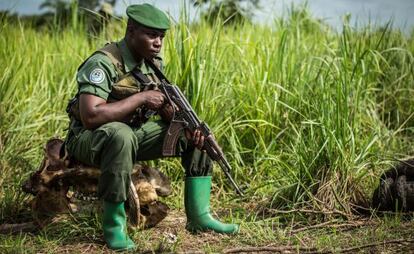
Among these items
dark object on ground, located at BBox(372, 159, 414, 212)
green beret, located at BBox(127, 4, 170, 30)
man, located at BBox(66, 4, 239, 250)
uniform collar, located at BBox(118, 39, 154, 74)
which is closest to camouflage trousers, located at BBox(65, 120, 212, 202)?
man, located at BBox(66, 4, 239, 250)

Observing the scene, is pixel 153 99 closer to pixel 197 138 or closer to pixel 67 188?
pixel 197 138

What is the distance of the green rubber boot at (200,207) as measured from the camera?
10.9ft

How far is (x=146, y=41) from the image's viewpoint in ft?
10.6

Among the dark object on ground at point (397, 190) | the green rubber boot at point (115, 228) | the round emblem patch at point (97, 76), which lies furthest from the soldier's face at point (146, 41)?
the dark object on ground at point (397, 190)

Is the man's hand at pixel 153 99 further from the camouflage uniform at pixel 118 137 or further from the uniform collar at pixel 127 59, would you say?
the uniform collar at pixel 127 59

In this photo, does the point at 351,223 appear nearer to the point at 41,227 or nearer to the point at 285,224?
the point at 285,224

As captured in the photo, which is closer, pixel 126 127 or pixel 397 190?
pixel 126 127

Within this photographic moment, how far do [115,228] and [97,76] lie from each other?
773 millimetres

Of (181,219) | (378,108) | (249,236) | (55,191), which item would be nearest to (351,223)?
(249,236)

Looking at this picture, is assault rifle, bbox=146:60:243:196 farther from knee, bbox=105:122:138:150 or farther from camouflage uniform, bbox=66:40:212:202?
knee, bbox=105:122:138:150

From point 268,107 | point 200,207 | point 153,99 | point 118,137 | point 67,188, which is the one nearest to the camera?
point 118,137

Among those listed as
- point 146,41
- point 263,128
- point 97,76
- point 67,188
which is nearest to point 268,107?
point 263,128

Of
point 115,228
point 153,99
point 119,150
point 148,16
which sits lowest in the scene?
point 115,228

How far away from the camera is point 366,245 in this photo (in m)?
2.96
